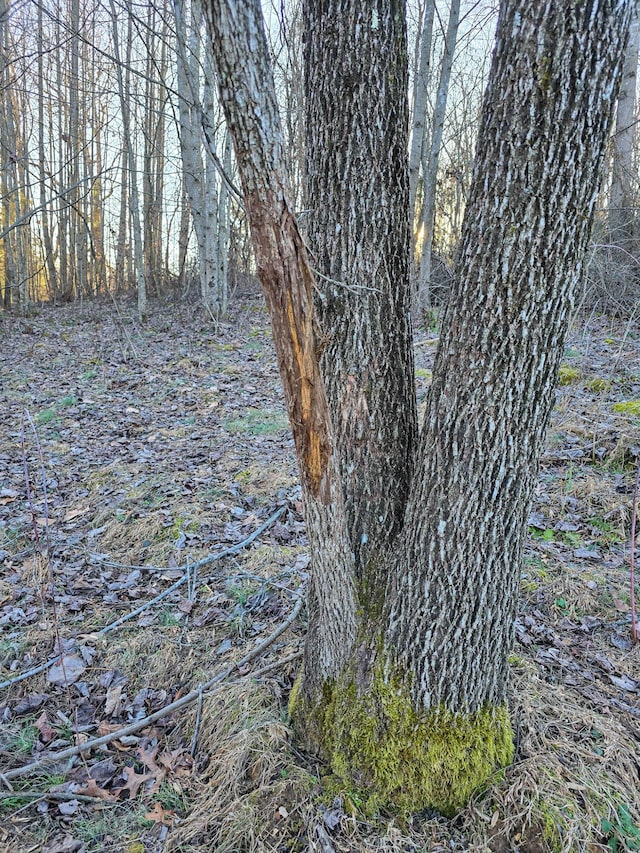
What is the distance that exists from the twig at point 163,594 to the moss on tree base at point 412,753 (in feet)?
5.26

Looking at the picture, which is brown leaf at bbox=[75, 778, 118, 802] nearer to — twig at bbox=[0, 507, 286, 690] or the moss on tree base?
twig at bbox=[0, 507, 286, 690]

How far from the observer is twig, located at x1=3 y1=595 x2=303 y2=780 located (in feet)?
7.34

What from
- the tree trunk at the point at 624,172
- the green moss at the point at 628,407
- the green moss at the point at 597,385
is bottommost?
the green moss at the point at 628,407

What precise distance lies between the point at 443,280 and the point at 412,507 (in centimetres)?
1085

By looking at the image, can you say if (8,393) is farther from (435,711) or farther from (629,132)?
(629,132)

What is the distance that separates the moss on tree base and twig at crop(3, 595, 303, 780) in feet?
2.58

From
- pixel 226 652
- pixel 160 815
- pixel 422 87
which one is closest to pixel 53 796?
pixel 160 815

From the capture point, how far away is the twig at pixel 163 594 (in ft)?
8.98

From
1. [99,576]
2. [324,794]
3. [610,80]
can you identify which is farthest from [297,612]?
[610,80]

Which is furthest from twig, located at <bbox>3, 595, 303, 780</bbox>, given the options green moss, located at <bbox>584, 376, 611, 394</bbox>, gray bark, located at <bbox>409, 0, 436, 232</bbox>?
gray bark, located at <bbox>409, 0, 436, 232</bbox>

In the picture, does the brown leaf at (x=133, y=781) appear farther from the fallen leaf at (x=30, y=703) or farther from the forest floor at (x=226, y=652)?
the fallen leaf at (x=30, y=703)

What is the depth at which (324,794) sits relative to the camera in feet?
6.70

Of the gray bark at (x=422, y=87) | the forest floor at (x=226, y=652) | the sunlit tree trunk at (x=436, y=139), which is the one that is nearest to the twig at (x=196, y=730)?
the forest floor at (x=226, y=652)

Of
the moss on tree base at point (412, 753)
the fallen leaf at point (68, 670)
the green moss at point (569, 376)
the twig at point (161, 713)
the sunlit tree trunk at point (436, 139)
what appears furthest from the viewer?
the sunlit tree trunk at point (436, 139)
